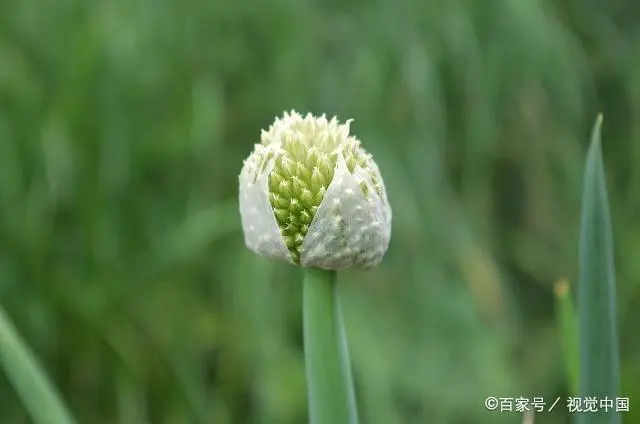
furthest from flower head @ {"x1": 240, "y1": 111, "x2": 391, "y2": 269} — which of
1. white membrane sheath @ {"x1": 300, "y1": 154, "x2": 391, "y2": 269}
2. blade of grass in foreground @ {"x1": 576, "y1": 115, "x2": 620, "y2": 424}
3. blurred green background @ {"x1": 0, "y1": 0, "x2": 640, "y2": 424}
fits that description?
blurred green background @ {"x1": 0, "y1": 0, "x2": 640, "y2": 424}

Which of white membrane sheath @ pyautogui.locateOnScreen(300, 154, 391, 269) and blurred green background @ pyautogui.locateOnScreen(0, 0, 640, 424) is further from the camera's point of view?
blurred green background @ pyautogui.locateOnScreen(0, 0, 640, 424)

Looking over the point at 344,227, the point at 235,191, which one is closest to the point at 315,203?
the point at 344,227

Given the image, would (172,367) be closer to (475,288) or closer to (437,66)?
(475,288)

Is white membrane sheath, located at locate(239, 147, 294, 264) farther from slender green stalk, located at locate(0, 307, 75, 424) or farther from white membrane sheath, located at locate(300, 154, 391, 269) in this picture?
slender green stalk, located at locate(0, 307, 75, 424)

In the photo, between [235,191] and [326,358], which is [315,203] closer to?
[326,358]

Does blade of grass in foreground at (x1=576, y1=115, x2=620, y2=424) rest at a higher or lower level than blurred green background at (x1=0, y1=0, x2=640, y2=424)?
lower

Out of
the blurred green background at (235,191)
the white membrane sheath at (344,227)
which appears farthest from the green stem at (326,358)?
the blurred green background at (235,191)

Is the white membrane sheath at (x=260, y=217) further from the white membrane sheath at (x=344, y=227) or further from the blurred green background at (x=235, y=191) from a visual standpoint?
the blurred green background at (x=235, y=191)

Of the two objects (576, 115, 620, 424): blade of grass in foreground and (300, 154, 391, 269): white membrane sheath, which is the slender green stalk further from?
(576, 115, 620, 424): blade of grass in foreground
